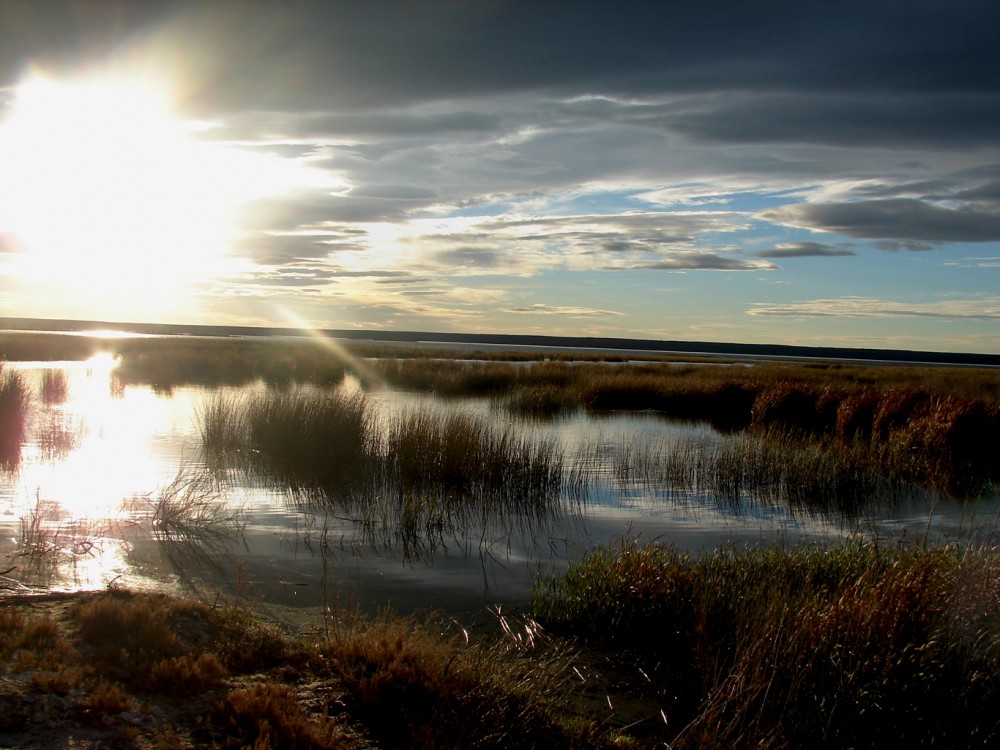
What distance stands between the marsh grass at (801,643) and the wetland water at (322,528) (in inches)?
44.7

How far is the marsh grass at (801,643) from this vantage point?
4453 millimetres

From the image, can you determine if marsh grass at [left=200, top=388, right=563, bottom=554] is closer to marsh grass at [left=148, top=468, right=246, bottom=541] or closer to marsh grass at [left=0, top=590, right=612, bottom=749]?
marsh grass at [left=148, top=468, right=246, bottom=541]

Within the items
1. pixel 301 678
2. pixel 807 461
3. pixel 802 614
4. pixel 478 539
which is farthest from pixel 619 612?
pixel 807 461

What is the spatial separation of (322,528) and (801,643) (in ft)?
19.8

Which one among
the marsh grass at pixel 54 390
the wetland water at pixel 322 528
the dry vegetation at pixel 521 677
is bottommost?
the wetland water at pixel 322 528

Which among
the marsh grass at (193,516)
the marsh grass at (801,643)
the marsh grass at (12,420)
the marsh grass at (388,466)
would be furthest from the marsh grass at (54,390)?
the marsh grass at (801,643)

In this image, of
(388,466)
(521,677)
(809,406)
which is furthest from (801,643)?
(809,406)

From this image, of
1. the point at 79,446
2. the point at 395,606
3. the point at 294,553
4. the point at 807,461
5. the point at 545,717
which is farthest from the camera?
the point at 79,446

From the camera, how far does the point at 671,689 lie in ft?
17.1

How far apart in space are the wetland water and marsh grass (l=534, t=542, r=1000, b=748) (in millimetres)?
1136

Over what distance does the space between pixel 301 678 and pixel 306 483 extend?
7.74 metres

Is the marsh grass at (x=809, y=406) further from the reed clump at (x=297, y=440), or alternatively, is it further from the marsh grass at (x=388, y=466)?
the reed clump at (x=297, y=440)

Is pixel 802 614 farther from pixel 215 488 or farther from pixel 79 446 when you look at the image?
pixel 79 446

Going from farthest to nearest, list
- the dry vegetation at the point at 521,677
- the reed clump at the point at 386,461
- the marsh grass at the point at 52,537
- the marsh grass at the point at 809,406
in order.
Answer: the marsh grass at the point at 809,406 < the reed clump at the point at 386,461 < the marsh grass at the point at 52,537 < the dry vegetation at the point at 521,677
